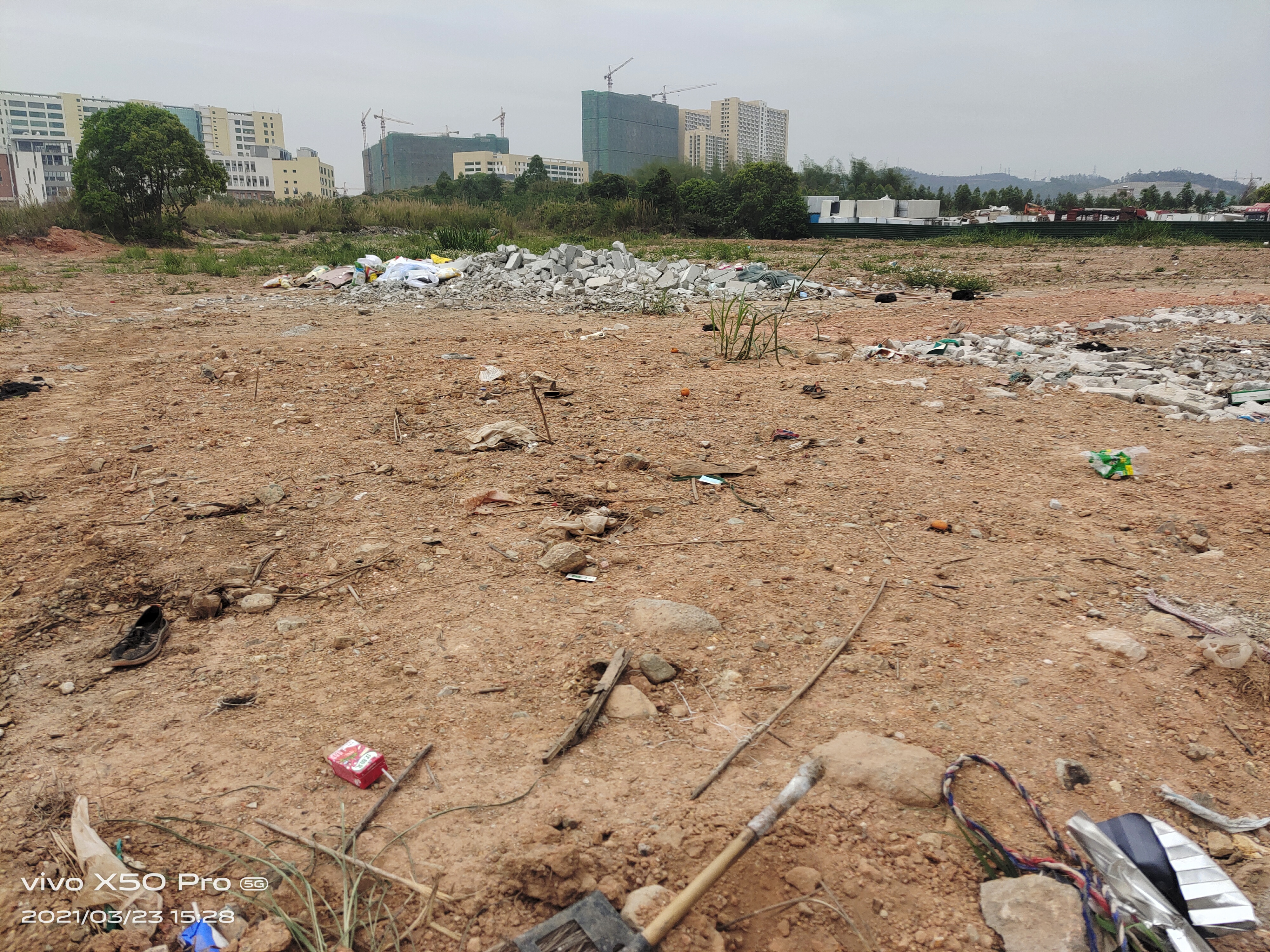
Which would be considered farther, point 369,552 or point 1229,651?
point 369,552

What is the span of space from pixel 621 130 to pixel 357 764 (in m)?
91.8

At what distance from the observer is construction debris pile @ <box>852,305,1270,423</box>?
436 cm

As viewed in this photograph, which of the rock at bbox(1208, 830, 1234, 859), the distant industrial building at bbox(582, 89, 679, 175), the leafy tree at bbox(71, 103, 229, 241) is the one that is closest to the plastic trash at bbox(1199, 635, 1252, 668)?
the rock at bbox(1208, 830, 1234, 859)

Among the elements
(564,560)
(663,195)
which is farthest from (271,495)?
(663,195)

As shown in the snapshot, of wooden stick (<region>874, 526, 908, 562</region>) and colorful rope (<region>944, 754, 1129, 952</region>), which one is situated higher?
wooden stick (<region>874, 526, 908, 562</region>)

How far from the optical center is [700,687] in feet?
6.38

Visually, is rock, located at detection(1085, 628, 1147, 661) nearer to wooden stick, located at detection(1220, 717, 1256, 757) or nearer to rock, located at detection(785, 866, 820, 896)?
wooden stick, located at detection(1220, 717, 1256, 757)

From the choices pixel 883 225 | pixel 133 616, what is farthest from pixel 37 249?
pixel 883 225

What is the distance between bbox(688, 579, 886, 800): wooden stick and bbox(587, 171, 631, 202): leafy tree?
2452cm

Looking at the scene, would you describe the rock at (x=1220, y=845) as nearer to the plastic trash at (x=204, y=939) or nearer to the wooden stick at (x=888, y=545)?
the wooden stick at (x=888, y=545)

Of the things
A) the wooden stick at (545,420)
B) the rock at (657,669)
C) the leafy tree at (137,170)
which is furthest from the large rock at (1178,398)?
the leafy tree at (137,170)

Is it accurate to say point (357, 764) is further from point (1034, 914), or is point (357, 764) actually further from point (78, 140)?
point (78, 140)

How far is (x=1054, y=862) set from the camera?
1387 mm

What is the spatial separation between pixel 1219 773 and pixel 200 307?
933 cm
